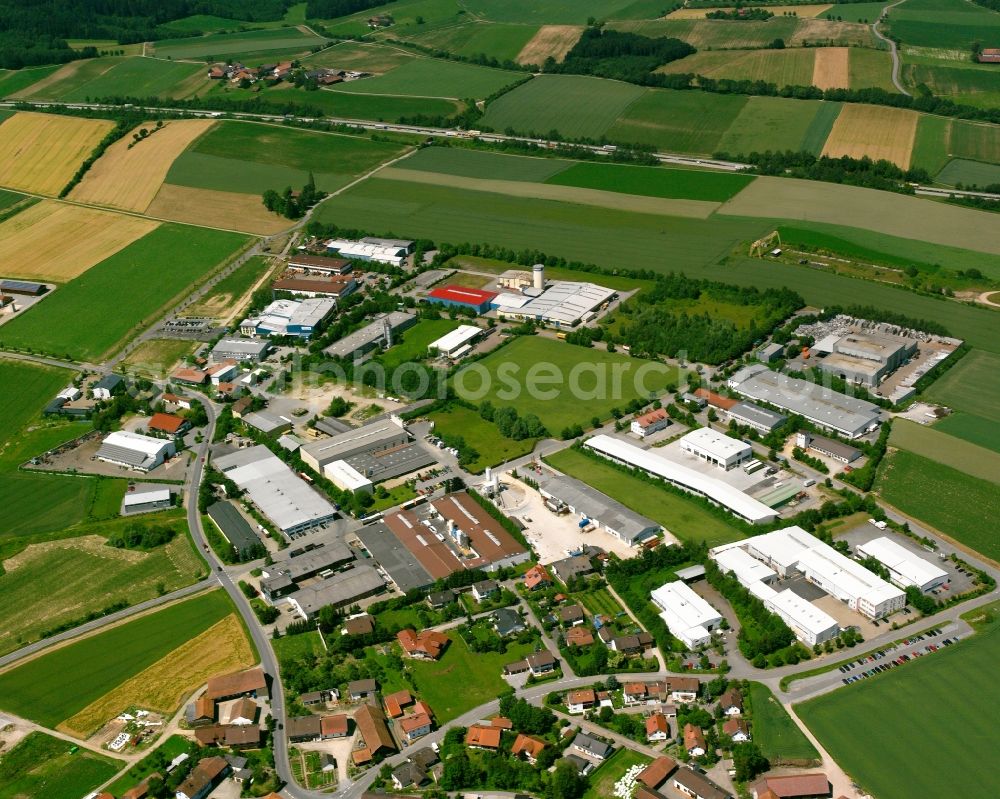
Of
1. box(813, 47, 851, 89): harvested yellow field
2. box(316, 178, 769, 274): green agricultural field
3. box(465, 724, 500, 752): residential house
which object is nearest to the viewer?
box(465, 724, 500, 752): residential house

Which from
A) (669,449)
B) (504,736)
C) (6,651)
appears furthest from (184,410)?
(504,736)

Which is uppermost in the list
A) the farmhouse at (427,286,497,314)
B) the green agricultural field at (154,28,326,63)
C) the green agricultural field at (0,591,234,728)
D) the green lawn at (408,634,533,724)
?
the green agricultural field at (154,28,326,63)

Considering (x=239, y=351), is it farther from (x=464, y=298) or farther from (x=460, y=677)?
(x=460, y=677)

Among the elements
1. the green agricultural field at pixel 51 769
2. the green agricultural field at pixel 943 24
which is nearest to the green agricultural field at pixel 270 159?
the green agricultural field at pixel 51 769

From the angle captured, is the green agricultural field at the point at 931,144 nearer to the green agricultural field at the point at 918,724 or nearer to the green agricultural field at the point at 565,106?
the green agricultural field at the point at 565,106

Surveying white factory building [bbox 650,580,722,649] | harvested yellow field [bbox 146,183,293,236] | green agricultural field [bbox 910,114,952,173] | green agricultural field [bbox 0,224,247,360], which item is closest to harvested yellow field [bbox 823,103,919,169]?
green agricultural field [bbox 910,114,952,173]

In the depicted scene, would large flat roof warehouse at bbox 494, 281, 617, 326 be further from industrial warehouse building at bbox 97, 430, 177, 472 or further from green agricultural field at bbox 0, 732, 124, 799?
green agricultural field at bbox 0, 732, 124, 799
